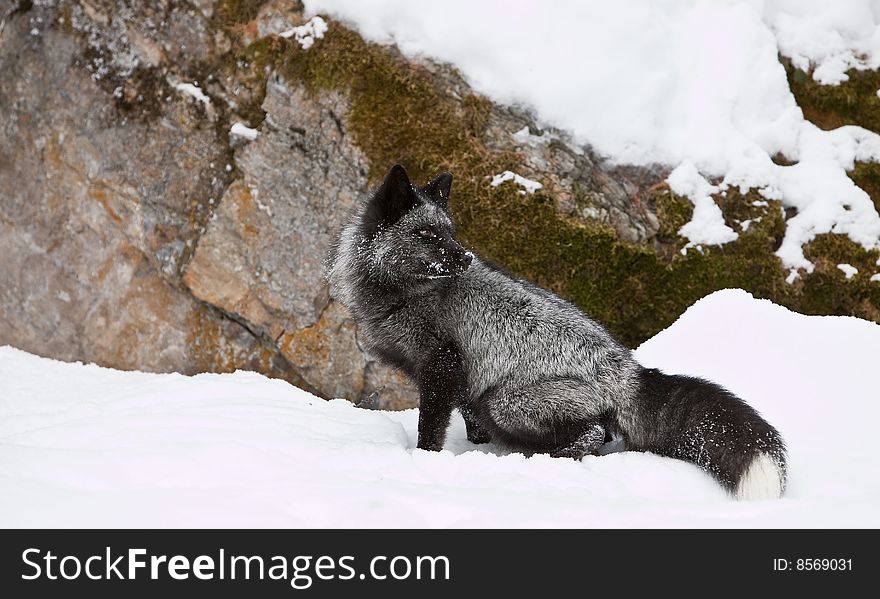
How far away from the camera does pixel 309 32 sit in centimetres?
832

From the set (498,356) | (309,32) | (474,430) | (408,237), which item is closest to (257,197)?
(309,32)

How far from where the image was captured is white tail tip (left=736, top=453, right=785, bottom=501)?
4.06 m

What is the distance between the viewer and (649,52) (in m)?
8.07

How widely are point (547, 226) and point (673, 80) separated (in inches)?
83.2

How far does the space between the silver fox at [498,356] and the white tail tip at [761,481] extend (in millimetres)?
269

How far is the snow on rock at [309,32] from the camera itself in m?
8.28

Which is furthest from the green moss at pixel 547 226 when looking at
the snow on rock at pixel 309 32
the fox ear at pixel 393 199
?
the fox ear at pixel 393 199

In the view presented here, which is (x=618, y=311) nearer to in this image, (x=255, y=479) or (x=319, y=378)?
(x=319, y=378)

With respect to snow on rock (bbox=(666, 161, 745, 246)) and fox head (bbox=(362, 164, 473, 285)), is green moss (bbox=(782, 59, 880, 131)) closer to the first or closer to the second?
snow on rock (bbox=(666, 161, 745, 246))

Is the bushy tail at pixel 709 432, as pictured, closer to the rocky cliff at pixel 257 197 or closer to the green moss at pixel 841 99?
the rocky cliff at pixel 257 197

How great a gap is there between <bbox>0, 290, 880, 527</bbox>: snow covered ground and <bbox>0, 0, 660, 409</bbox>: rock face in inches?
64.0

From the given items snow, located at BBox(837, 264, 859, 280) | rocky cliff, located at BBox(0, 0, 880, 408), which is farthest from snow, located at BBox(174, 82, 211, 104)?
snow, located at BBox(837, 264, 859, 280)

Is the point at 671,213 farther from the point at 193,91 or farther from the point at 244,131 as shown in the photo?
the point at 193,91

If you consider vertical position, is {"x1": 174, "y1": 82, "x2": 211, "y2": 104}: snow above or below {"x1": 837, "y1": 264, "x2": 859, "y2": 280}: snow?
above
